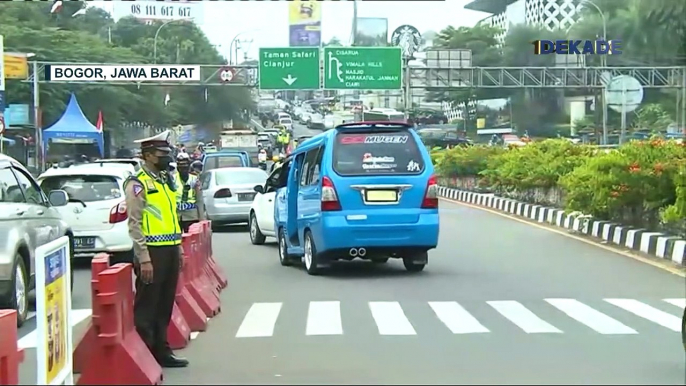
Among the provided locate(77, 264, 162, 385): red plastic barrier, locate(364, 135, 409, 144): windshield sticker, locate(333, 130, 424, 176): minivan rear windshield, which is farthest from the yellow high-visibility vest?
locate(364, 135, 409, 144): windshield sticker

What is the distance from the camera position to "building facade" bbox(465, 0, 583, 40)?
2888cm

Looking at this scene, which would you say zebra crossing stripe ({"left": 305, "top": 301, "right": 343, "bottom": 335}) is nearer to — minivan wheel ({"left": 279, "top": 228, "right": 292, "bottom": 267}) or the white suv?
the white suv

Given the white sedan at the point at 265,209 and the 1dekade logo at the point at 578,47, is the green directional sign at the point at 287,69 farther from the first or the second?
the white sedan at the point at 265,209

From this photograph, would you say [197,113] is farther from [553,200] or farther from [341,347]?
[341,347]

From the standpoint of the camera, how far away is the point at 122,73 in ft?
116

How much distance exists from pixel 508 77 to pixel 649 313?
27.9m

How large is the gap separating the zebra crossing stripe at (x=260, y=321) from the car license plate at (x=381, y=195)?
265 centimetres

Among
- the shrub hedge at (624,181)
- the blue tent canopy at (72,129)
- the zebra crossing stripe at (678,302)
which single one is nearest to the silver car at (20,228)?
the zebra crossing stripe at (678,302)

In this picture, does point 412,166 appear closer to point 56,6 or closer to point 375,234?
point 375,234

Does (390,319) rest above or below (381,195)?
below

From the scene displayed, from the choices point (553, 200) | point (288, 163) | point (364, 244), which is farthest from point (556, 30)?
point (364, 244)

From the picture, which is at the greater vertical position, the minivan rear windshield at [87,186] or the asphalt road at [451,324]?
the minivan rear windshield at [87,186]

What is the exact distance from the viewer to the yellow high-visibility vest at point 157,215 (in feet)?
24.1

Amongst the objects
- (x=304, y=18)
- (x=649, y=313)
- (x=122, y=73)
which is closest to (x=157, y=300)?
(x=649, y=313)
